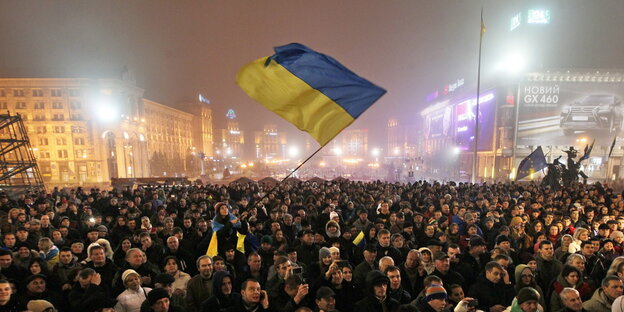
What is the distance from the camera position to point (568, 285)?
183 inches

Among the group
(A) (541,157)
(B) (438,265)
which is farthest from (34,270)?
(A) (541,157)

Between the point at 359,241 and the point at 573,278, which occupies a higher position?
the point at 573,278

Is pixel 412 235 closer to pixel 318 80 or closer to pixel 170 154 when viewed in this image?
pixel 318 80

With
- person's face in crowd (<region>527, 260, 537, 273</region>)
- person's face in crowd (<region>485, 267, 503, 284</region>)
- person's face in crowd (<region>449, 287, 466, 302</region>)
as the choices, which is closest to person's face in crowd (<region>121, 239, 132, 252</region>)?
person's face in crowd (<region>449, 287, 466, 302</region>)

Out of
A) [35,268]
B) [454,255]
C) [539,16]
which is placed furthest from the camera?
[539,16]

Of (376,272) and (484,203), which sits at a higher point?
(376,272)

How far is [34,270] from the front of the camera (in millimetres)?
5242

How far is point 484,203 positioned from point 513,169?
141 ft

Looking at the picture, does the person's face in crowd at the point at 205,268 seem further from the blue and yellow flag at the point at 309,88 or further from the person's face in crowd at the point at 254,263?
the blue and yellow flag at the point at 309,88

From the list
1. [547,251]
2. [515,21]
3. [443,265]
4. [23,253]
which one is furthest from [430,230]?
[515,21]

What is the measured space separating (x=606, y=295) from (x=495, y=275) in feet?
3.98

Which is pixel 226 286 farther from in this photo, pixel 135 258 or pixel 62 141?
pixel 62 141

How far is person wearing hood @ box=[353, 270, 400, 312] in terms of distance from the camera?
13.5 feet

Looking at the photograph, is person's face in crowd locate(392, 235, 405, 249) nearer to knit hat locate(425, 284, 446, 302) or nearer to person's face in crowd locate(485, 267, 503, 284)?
person's face in crowd locate(485, 267, 503, 284)
